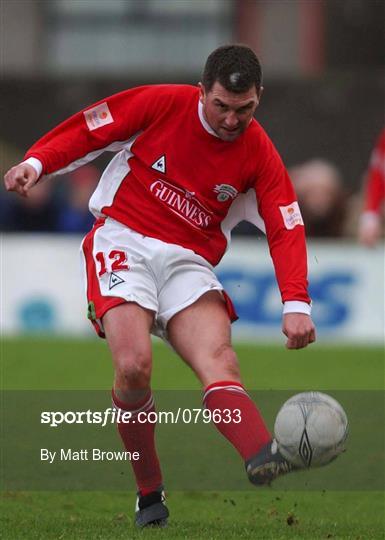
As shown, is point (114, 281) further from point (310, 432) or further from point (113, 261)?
point (310, 432)

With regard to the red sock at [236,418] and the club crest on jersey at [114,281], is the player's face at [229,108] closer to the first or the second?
the club crest on jersey at [114,281]

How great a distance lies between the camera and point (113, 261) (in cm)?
655

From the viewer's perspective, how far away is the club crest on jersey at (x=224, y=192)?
260 inches

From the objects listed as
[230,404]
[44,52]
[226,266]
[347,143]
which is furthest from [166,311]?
[44,52]

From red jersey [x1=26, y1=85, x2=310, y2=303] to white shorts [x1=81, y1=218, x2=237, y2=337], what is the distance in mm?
70

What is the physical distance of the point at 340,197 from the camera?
16.2 meters

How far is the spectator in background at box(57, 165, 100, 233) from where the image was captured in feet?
52.7

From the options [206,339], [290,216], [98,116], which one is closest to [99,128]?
[98,116]

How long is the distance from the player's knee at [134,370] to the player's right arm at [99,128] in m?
0.98

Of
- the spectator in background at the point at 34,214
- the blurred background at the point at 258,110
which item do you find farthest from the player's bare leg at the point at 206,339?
the spectator in background at the point at 34,214

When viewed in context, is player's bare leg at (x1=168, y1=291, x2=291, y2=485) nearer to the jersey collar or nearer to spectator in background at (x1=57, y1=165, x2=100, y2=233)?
the jersey collar

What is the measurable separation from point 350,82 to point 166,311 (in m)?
12.9

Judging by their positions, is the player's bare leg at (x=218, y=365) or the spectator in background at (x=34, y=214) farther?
the spectator in background at (x=34, y=214)

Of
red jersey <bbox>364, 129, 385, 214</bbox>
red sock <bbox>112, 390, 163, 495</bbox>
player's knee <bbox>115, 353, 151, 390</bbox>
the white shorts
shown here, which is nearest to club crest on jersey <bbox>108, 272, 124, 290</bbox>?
the white shorts
